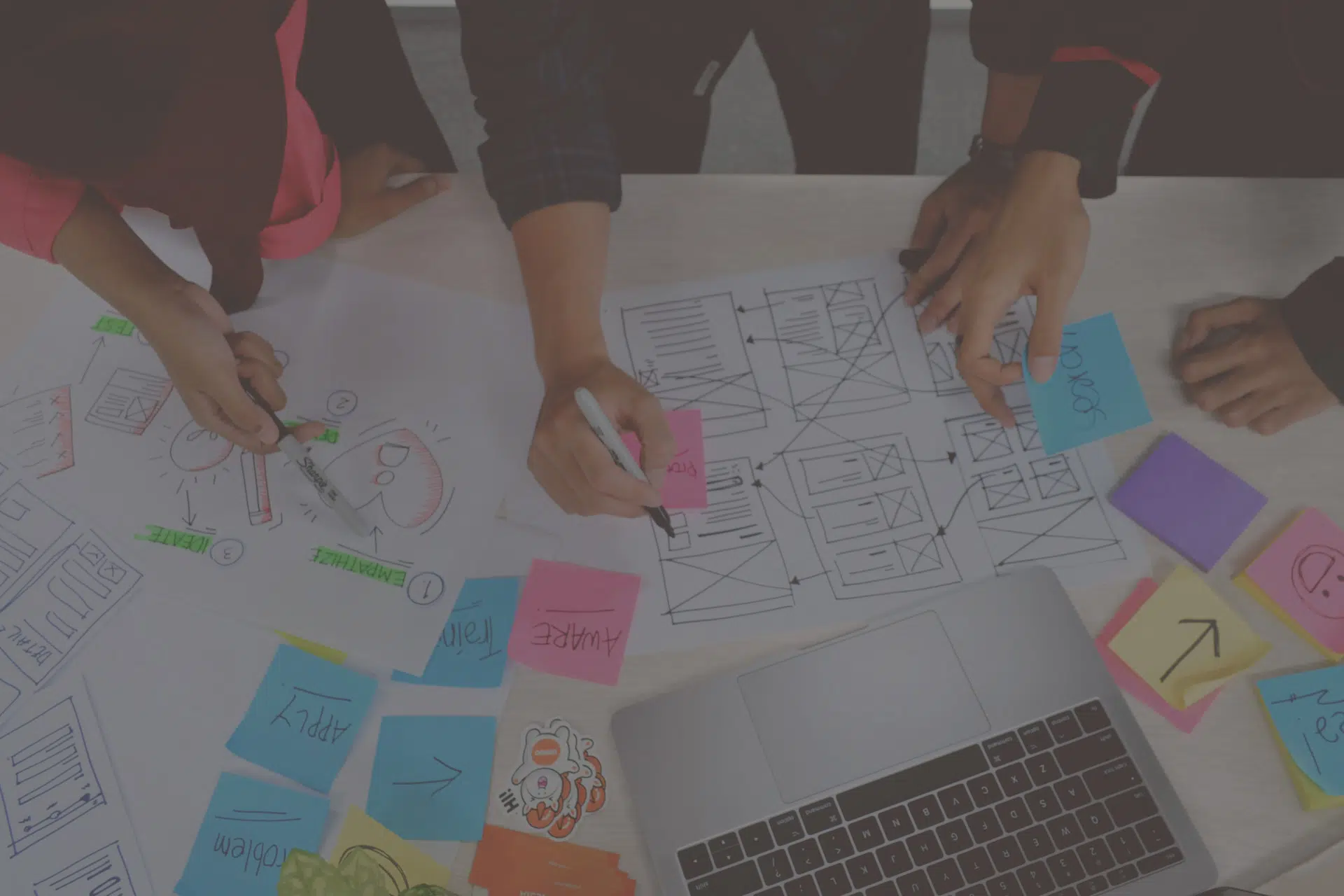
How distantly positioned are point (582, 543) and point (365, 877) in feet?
0.81

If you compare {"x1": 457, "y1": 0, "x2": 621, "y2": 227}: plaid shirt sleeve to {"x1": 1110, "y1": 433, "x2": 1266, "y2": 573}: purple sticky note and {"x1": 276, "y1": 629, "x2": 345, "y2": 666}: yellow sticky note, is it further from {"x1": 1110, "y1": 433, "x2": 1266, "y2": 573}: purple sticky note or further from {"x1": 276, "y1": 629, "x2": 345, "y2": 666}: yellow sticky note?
{"x1": 1110, "y1": 433, "x2": 1266, "y2": 573}: purple sticky note

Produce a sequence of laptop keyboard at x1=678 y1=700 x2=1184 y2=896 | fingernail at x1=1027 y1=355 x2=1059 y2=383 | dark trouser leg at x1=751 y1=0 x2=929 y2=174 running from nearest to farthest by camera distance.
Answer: laptop keyboard at x1=678 y1=700 x2=1184 y2=896, fingernail at x1=1027 y1=355 x2=1059 y2=383, dark trouser leg at x1=751 y1=0 x2=929 y2=174

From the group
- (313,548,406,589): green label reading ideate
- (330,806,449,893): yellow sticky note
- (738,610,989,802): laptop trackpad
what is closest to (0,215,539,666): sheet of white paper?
(313,548,406,589): green label reading ideate

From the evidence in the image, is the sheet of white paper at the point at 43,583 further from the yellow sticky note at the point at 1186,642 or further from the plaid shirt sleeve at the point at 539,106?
the yellow sticky note at the point at 1186,642

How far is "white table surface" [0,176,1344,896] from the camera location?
0.54 metres

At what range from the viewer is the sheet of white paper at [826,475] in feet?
1.89

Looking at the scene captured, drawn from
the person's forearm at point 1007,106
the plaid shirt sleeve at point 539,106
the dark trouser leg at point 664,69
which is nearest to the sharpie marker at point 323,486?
the plaid shirt sleeve at point 539,106

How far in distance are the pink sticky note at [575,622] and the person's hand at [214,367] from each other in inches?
8.6

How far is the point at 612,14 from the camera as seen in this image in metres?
0.79

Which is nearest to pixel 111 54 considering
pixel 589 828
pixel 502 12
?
pixel 502 12

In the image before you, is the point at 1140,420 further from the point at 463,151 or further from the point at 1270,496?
the point at 463,151

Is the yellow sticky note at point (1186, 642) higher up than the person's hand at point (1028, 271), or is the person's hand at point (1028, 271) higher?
the person's hand at point (1028, 271)

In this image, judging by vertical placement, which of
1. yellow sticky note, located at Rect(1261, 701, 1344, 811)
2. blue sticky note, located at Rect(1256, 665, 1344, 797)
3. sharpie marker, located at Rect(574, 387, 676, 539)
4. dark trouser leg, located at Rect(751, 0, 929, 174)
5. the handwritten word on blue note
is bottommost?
yellow sticky note, located at Rect(1261, 701, 1344, 811)

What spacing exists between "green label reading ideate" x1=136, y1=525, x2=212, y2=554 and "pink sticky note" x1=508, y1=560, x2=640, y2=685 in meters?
0.24
